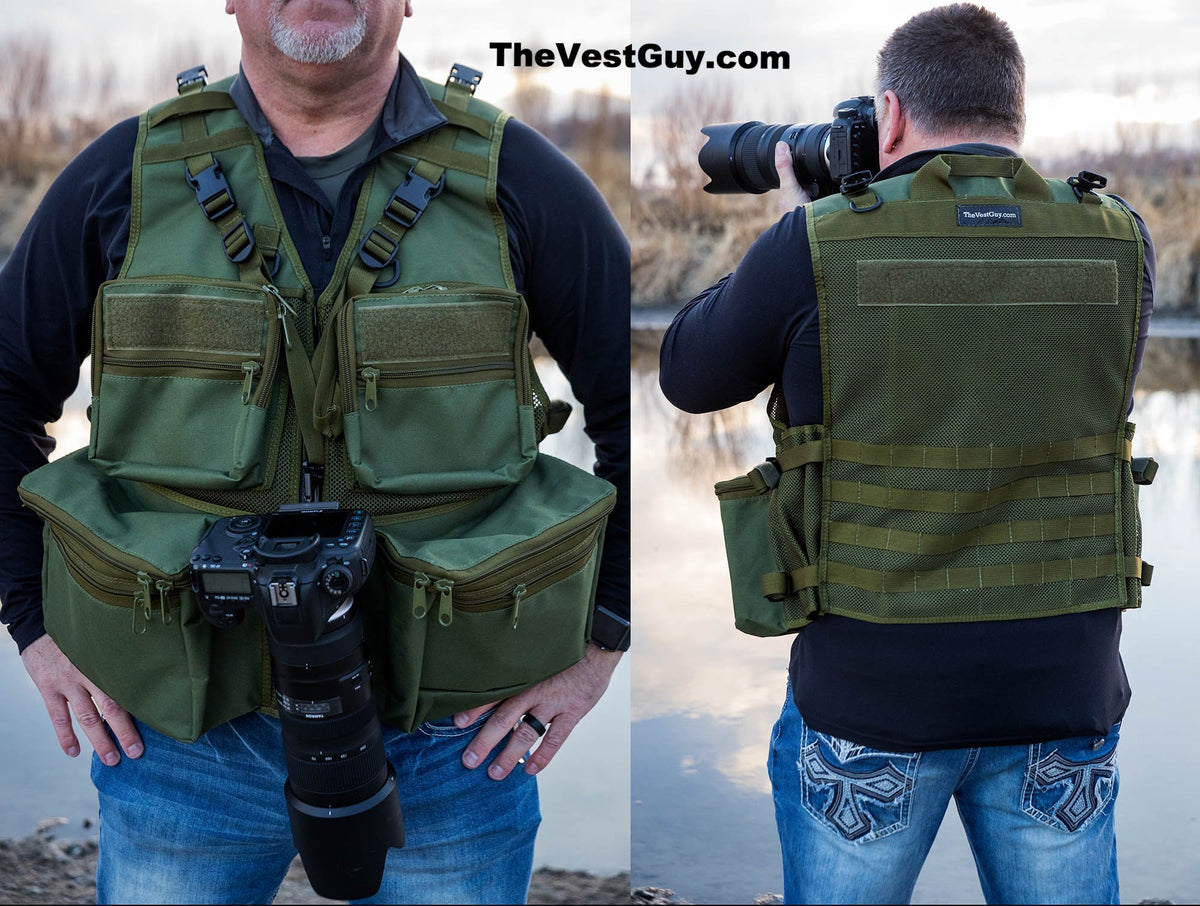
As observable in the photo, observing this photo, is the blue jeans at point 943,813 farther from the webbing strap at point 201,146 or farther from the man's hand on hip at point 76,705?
the webbing strap at point 201,146

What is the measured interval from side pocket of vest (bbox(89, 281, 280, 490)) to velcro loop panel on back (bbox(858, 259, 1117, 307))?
2.19 ft

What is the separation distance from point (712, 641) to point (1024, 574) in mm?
2348

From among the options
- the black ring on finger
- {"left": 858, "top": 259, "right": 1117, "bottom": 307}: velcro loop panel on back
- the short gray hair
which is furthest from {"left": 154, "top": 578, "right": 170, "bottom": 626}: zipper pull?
the short gray hair

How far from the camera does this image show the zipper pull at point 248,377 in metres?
1.26

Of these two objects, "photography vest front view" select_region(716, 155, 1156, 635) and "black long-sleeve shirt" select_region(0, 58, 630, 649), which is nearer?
"photography vest front view" select_region(716, 155, 1156, 635)

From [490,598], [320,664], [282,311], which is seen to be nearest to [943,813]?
[490,598]

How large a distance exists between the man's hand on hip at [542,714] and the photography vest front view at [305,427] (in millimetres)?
87

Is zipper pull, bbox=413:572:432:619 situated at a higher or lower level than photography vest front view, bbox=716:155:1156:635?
lower

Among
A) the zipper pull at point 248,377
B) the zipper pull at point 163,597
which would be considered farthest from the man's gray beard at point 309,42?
the zipper pull at point 163,597

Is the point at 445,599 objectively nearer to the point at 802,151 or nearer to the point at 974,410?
the point at 974,410

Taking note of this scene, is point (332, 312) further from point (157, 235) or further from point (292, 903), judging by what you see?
point (292, 903)

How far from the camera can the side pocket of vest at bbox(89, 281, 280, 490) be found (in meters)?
1.26

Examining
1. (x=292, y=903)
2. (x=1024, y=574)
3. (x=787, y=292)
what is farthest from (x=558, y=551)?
(x=292, y=903)

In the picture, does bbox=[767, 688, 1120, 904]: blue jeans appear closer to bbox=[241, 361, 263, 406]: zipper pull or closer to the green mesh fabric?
the green mesh fabric
